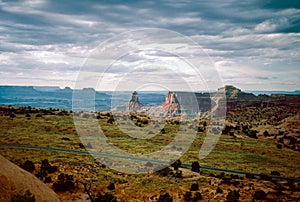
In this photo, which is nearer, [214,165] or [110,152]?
[214,165]

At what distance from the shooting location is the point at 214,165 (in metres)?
51.2

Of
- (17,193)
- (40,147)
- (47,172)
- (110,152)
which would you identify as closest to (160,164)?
(110,152)

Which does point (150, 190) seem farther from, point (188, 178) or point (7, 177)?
point (7, 177)

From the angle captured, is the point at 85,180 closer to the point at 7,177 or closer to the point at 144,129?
the point at 7,177

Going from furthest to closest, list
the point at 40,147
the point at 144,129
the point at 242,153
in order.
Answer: the point at 144,129 < the point at 242,153 < the point at 40,147

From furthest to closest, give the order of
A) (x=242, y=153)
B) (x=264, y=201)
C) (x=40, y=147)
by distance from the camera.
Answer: (x=242, y=153) → (x=40, y=147) → (x=264, y=201)

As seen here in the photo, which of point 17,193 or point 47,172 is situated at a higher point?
point 17,193

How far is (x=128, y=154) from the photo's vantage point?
56.3 m

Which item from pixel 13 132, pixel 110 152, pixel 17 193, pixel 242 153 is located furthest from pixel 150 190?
pixel 13 132

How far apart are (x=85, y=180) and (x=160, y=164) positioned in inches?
599

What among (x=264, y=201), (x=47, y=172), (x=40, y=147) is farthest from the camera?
(x=40, y=147)

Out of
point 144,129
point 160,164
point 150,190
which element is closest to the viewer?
point 150,190

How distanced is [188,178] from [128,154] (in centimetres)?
1665

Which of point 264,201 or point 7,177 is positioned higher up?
point 7,177
